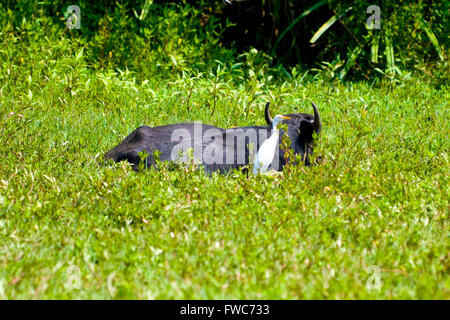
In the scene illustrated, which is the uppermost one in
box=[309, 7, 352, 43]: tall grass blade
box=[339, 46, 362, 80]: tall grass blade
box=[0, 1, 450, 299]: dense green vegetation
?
box=[309, 7, 352, 43]: tall grass blade

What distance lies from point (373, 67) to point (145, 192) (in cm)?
527

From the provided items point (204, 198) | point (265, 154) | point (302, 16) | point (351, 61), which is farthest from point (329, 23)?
point (204, 198)

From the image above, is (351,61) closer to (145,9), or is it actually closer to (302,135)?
(145,9)

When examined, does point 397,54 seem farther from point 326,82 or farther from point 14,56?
point 14,56

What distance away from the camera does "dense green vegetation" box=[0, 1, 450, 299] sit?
2584 millimetres

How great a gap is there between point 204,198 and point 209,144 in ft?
2.67

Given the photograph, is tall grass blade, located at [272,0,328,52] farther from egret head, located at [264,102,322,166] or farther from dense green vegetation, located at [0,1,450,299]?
egret head, located at [264,102,322,166]

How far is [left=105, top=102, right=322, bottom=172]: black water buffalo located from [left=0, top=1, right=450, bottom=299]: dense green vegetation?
188mm

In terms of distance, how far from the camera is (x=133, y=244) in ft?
9.59

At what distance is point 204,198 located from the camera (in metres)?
3.70

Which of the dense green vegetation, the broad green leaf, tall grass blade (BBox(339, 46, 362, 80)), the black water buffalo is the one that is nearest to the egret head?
the black water buffalo

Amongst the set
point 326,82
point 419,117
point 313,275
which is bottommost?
point 313,275

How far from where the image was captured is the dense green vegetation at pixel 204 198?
8.48 ft
